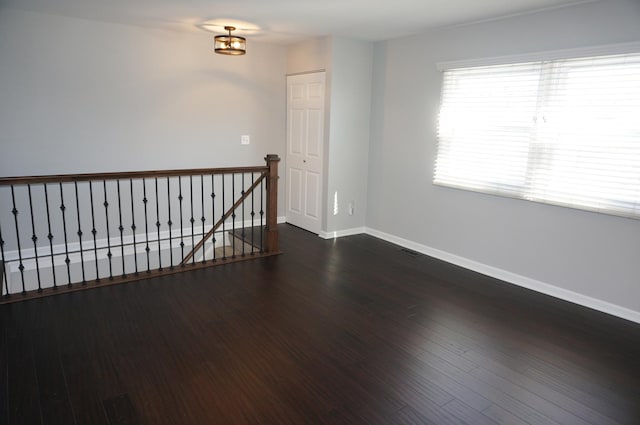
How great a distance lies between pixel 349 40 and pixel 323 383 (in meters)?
4.04

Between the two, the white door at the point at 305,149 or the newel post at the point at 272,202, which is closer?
the newel post at the point at 272,202

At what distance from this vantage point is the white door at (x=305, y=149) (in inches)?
209

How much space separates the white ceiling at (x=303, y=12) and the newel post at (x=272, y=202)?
140 cm

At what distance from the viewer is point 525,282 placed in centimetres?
396

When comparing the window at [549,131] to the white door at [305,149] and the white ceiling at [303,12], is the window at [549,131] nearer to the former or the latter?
the white ceiling at [303,12]

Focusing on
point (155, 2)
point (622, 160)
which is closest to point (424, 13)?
point (622, 160)

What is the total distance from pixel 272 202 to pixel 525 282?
2641mm

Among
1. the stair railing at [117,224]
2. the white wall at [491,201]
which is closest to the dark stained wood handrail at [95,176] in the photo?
the stair railing at [117,224]

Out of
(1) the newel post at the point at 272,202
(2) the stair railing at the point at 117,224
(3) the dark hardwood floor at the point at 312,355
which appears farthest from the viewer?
(1) the newel post at the point at 272,202

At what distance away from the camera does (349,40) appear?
505 cm

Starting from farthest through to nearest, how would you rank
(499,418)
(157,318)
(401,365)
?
(157,318)
(401,365)
(499,418)

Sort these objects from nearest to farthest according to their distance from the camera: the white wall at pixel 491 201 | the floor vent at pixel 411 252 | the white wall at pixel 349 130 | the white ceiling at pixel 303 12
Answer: the white wall at pixel 491 201 < the white ceiling at pixel 303 12 < the floor vent at pixel 411 252 < the white wall at pixel 349 130

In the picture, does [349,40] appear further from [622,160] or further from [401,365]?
[401,365]

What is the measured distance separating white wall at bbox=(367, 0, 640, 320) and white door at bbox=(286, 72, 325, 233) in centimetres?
71
